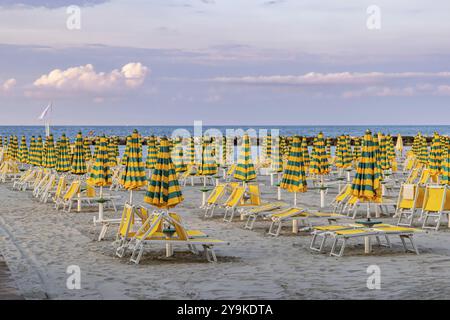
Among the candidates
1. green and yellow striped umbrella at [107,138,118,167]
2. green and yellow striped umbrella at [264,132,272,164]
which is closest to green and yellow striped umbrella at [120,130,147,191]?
green and yellow striped umbrella at [107,138,118,167]

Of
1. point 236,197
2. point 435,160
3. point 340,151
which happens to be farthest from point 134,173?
point 340,151

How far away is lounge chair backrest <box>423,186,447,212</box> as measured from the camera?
41.6 ft

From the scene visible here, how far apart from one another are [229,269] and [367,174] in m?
3.59

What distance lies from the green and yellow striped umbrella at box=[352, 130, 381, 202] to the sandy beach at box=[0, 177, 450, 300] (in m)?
1.01

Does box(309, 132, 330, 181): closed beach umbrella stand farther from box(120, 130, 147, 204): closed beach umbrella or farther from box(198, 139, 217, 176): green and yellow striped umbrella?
box(120, 130, 147, 204): closed beach umbrella

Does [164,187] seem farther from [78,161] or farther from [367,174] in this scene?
[78,161]

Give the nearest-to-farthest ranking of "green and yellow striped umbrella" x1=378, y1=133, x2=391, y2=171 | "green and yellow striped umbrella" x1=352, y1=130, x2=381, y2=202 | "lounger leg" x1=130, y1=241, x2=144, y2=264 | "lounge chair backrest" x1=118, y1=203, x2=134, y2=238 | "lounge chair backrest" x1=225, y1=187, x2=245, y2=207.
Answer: "lounger leg" x1=130, y1=241, x2=144, y2=264, "lounge chair backrest" x1=118, y1=203, x2=134, y2=238, "green and yellow striped umbrella" x1=352, y1=130, x2=381, y2=202, "lounge chair backrest" x1=225, y1=187, x2=245, y2=207, "green and yellow striped umbrella" x1=378, y1=133, x2=391, y2=171

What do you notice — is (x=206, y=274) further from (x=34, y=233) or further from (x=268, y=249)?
(x=34, y=233)

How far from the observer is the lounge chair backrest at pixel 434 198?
12680mm

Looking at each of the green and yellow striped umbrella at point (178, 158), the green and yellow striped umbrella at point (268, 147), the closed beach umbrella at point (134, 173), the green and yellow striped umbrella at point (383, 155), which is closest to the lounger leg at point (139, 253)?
the closed beach umbrella at point (134, 173)

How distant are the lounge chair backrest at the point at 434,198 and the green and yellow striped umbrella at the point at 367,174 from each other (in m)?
1.58
